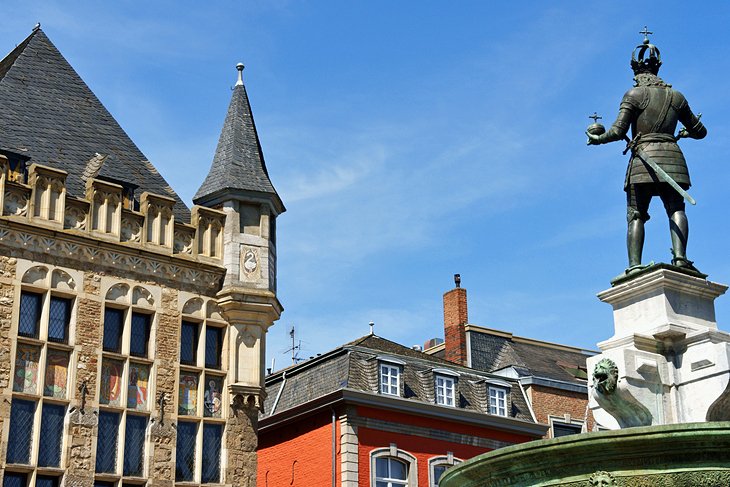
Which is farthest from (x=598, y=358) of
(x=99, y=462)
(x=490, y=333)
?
(x=490, y=333)

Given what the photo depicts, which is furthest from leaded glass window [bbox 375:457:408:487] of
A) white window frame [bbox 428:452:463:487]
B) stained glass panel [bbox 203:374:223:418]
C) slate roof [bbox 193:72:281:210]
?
slate roof [bbox 193:72:281:210]

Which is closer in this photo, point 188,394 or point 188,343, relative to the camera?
point 188,394

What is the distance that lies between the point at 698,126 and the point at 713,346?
2.51 meters

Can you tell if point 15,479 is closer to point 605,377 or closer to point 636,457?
point 605,377

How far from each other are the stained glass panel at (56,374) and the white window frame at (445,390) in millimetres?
13797

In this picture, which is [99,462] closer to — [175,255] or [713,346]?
[175,255]

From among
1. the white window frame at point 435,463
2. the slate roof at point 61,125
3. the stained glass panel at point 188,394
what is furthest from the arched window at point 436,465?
the slate roof at point 61,125

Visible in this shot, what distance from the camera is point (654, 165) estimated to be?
12.1 meters

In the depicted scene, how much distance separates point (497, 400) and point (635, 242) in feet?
83.4

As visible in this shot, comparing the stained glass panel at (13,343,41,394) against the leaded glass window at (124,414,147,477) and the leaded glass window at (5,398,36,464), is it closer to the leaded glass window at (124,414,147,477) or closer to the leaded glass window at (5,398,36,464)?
the leaded glass window at (5,398,36,464)

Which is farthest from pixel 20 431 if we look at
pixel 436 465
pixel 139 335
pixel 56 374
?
pixel 436 465

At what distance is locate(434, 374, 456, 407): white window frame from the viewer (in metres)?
35.4

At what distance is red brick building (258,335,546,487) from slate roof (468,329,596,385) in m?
4.20

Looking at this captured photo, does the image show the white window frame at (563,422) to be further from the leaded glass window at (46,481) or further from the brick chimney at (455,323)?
the leaded glass window at (46,481)
